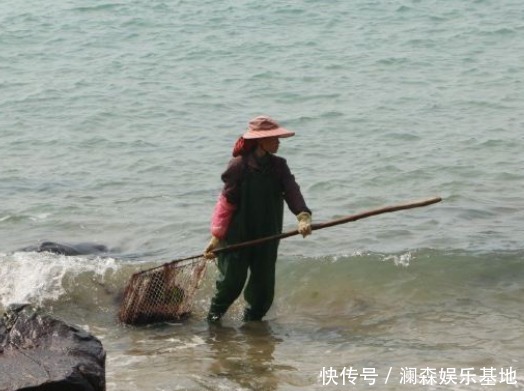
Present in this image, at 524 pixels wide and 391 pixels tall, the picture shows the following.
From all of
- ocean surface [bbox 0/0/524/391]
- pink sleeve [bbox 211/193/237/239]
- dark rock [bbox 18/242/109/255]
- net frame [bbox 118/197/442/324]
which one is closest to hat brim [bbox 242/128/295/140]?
pink sleeve [bbox 211/193/237/239]

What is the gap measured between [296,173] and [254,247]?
212 inches

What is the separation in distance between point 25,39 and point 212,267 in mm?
13869

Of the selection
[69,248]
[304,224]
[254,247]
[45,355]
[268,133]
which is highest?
[268,133]

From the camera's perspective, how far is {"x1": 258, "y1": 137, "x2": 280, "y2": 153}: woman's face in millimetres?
6879

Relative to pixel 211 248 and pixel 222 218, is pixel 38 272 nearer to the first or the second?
pixel 211 248

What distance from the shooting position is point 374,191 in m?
11.7

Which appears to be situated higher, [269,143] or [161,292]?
[269,143]

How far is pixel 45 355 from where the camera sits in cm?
550

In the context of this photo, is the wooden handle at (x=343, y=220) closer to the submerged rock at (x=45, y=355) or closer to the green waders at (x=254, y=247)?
the green waders at (x=254, y=247)

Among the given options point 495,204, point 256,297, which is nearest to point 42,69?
point 495,204

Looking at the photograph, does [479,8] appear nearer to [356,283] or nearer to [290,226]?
[290,226]

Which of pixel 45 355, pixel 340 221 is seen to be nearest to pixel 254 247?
pixel 340 221

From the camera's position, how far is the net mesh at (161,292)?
7.71 m

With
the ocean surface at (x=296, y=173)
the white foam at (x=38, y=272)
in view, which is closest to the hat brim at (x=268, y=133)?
the ocean surface at (x=296, y=173)
